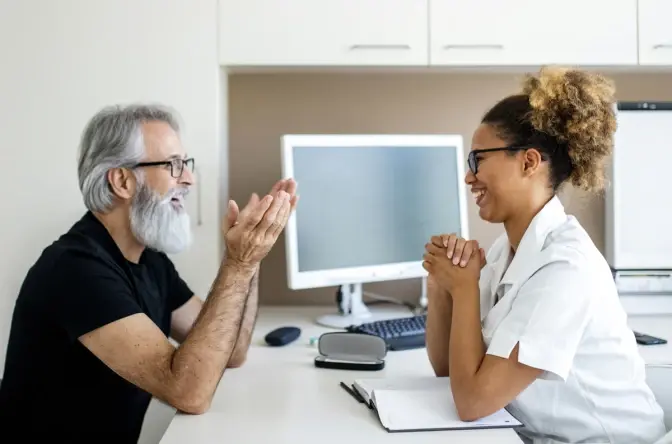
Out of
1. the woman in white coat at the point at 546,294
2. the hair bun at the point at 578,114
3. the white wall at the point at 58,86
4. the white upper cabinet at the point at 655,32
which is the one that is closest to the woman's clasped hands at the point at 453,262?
the woman in white coat at the point at 546,294

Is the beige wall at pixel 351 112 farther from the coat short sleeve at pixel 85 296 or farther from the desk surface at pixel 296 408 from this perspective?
the coat short sleeve at pixel 85 296

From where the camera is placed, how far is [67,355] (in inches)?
58.6

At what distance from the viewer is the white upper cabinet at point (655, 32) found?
6.70 feet

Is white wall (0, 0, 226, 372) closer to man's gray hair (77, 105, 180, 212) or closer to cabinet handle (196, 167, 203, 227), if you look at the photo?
cabinet handle (196, 167, 203, 227)

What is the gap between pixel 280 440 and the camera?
45.5 inches

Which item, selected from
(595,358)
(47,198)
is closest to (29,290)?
(47,198)

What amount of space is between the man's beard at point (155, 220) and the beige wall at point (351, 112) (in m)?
0.69

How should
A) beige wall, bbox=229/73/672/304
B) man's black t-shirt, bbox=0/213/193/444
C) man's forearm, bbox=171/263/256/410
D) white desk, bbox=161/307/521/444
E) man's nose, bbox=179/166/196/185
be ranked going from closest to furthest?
1. white desk, bbox=161/307/521/444
2. man's forearm, bbox=171/263/256/410
3. man's black t-shirt, bbox=0/213/193/444
4. man's nose, bbox=179/166/196/185
5. beige wall, bbox=229/73/672/304

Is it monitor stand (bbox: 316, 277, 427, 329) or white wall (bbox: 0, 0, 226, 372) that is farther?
monitor stand (bbox: 316, 277, 427, 329)

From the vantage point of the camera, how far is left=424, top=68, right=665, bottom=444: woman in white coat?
121 cm

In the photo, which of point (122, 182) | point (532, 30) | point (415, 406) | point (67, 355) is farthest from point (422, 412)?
point (532, 30)

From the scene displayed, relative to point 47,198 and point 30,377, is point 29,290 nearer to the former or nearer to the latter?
point 30,377

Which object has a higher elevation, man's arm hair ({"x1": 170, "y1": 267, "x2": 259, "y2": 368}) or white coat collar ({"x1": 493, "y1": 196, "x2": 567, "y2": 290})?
white coat collar ({"x1": 493, "y1": 196, "x2": 567, "y2": 290})

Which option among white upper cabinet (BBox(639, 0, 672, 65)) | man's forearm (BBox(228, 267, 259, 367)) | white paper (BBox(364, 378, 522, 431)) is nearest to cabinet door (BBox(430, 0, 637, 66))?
white upper cabinet (BBox(639, 0, 672, 65))
